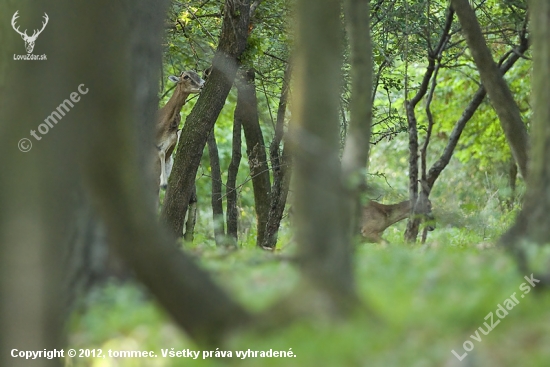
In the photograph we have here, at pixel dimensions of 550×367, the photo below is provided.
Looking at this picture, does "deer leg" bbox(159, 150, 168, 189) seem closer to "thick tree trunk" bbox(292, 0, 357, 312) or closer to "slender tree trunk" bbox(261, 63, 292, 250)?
"slender tree trunk" bbox(261, 63, 292, 250)

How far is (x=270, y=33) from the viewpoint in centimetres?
1556

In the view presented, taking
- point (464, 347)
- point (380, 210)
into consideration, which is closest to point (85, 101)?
point (464, 347)

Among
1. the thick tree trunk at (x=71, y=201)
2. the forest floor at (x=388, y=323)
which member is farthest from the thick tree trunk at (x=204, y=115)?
the thick tree trunk at (x=71, y=201)

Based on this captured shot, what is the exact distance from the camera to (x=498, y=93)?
9.11 metres

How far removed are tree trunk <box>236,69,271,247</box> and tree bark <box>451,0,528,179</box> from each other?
22.5 ft

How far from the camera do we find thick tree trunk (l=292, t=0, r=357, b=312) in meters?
4.39

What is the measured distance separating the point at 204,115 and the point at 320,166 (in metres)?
8.43

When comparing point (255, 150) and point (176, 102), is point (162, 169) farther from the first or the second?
point (255, 150)

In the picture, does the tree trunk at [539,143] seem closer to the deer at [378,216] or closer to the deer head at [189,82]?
the deer head at [189,82]

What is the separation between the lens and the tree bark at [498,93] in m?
8.92

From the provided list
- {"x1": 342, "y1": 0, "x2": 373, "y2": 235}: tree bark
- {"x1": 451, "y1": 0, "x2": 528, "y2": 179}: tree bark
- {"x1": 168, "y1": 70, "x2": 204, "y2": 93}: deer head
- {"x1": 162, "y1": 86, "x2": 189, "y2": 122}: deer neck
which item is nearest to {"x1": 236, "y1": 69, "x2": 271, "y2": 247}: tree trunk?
{"x1": 168, "y1": 70, "x2": 204, "y2": 93}: deer head

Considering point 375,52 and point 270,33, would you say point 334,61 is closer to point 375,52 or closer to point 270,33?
point 375,52

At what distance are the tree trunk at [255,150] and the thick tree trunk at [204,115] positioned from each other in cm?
263

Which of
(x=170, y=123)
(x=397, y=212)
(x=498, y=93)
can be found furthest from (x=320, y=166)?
(x=397, y=212)
